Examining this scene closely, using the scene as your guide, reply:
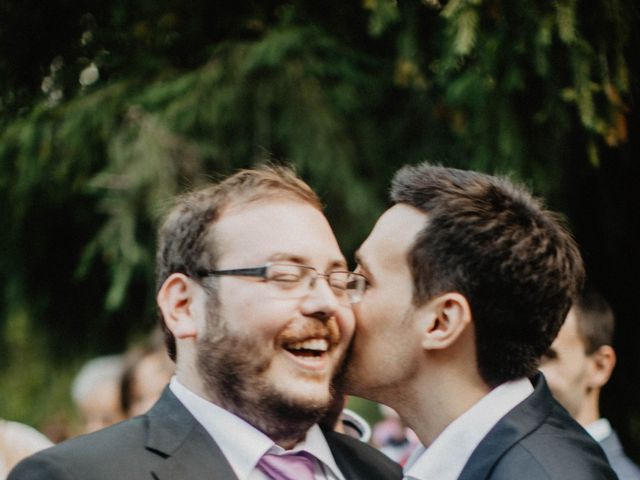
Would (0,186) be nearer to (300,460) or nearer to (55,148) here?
(55,148)

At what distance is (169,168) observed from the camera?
461 cm

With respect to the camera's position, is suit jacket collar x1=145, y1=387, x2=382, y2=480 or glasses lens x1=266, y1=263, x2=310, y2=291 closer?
suit jacket collar x1=145, y1=387, x2=382, y2=480

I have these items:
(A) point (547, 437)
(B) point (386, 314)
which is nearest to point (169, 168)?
(B) point (386, 314)

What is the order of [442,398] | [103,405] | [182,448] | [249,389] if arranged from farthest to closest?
[103,405] < [442,398] < [249,389] < [182,448]

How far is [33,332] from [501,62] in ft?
10.4

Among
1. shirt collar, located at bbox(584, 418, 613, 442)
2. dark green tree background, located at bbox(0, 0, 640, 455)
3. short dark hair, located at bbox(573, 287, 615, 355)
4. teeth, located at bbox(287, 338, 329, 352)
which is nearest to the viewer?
teeth, located at bbox(287, 338, 329, 352)

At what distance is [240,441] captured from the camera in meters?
2.56

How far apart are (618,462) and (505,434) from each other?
1.23 meters

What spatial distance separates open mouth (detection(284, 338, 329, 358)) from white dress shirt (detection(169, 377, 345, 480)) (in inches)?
9.0

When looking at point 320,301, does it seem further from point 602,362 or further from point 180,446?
point 602,362

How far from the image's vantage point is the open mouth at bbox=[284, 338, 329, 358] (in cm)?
260

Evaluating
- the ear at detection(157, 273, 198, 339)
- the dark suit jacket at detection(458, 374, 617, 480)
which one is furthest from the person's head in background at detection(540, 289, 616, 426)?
the ear at detection(157, 273, 198, 339)

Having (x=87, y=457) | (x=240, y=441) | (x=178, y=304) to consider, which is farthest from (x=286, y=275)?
(x=87, y=457)

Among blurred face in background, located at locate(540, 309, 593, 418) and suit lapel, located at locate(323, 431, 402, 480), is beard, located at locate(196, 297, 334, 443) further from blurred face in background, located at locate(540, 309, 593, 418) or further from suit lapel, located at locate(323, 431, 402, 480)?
blurred face in background, located at locate(540, 309, 593, 418)
